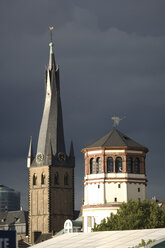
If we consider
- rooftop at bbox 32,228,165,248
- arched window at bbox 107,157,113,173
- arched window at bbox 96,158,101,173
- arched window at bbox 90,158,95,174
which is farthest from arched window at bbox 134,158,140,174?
rooftop at bbox 32,228,165,248

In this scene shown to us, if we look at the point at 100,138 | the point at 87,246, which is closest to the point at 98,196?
the point at 100,138

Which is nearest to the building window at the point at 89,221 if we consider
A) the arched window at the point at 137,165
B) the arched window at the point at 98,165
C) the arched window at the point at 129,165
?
the arched window at the point at 98,165

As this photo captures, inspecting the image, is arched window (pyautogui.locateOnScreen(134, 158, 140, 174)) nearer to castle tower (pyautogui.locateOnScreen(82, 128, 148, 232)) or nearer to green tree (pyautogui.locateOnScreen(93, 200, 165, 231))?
castle tower (pyautogui.locateOnScreen(82, 128, 148, 232))

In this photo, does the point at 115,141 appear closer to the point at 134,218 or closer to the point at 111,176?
the point at 111,176

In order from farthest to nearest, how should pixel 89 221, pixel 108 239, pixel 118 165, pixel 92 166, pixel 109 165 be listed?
pixel 92 166 < pixel 118 165 < pixel 109 165 < pixel 89 221 < pixel 108 239

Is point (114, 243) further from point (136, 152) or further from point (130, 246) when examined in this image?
point (136, 152)

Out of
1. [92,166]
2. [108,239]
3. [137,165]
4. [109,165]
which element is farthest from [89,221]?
[108,239]

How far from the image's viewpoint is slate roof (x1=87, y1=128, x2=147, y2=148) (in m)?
138

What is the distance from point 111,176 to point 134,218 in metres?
15.3

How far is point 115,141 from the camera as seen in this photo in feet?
458

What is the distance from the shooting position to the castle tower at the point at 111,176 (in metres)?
135

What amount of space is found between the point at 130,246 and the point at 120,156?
6950 cm

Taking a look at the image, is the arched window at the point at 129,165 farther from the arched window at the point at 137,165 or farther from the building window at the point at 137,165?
the building window at the point at 137,165

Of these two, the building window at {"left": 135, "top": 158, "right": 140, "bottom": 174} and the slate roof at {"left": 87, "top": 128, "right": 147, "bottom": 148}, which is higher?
the slate roof at {"left": 87, "top": 128, "right": 147, "bottom": 148}
